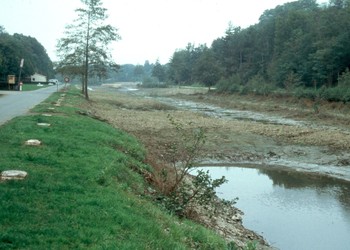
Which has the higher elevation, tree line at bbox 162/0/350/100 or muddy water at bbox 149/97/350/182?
tree line at bbox 162/0/350/100

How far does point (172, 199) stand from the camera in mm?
9266

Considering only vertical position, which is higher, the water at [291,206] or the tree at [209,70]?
the tree at [209,70]

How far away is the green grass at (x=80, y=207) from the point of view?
18.3ft

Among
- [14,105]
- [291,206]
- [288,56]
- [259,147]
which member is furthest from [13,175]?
[288,56]

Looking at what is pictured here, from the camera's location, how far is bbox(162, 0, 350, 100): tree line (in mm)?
57844

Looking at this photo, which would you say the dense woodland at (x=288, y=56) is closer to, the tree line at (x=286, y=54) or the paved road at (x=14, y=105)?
the tree line at (x=286, y=54)

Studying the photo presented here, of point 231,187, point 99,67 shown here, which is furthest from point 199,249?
point 99,67

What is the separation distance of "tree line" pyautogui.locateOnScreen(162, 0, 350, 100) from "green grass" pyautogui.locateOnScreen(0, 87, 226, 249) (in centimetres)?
4522

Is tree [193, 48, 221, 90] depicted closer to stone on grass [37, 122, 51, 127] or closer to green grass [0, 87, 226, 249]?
stone on grass [37, 122, 51, 127]

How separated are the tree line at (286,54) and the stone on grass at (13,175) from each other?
47.3 metres

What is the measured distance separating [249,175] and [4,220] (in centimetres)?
1210

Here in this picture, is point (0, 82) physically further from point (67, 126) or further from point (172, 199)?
point (172, 199)

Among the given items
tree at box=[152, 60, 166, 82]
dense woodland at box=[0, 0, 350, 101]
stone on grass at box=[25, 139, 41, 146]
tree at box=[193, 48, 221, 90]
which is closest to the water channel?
stone on grass at box=[25, 139, 41, 146]

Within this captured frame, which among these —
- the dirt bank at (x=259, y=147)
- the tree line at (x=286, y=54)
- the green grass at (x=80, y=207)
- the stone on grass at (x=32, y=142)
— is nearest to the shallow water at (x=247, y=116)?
the dirt bank at (x=259, y=147)
